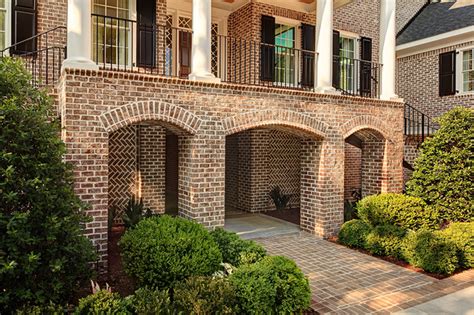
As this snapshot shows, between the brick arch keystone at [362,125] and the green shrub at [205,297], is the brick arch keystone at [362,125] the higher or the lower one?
the higher one

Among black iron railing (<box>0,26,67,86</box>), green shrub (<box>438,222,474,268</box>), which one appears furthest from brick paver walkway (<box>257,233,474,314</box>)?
black iron railing (<box>0,26,67,86</box>)

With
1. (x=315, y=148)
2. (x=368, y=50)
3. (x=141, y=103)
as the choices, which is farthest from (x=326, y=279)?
(x=368, y=50)

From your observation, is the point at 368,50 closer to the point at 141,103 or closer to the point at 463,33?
the point at 463,33

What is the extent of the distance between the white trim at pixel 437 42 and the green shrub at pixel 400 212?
25.8ft

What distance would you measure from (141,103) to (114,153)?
323 cm

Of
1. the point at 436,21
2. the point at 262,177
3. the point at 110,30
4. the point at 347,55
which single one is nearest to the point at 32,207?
the point at 110,30

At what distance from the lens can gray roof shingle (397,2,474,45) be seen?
13527mm

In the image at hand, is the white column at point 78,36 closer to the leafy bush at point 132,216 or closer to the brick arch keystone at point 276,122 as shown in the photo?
the brick arch keystone at point 276,122

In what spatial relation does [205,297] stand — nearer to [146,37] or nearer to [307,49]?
[146,37]

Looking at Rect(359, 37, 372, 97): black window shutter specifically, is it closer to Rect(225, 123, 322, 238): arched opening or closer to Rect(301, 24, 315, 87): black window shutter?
Rect(301, 24, 315, 87): black window shutter

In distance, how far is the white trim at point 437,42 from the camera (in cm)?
1266

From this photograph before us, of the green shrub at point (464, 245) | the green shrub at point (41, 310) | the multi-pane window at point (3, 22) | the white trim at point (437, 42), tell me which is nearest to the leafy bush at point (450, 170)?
the green shrub at point (464, 245)

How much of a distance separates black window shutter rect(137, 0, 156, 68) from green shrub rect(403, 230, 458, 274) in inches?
287

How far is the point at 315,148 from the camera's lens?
9.00 m
